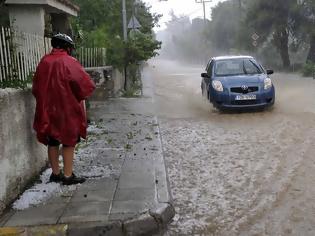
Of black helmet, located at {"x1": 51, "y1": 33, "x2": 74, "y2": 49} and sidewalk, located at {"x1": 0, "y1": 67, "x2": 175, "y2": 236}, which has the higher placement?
black helmet, located at {"x1": 51, "y1": 33, "x2": 74, "y2": 49}

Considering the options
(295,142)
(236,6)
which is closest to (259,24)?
(236,6)

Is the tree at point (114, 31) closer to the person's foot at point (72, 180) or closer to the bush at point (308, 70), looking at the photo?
the bush at point (308, 70)

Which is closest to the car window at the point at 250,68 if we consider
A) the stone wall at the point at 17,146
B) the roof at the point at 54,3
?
the roof at the point at 54,3

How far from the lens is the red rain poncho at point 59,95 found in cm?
598

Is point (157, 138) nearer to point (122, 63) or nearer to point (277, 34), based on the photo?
point (122, 63)

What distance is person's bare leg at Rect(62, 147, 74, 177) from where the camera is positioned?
6.23 metres

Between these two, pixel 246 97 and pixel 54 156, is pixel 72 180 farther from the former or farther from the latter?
pixel 246 97

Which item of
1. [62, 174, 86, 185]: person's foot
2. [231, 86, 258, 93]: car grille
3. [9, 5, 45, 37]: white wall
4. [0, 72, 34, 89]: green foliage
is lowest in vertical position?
[62, 174, 86, 185]: person's foot

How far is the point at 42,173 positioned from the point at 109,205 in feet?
6.06

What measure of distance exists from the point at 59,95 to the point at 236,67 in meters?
9.17

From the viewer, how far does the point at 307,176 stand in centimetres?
679

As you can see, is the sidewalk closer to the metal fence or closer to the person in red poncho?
the person in red poncho

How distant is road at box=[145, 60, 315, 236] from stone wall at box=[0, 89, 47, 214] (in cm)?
184

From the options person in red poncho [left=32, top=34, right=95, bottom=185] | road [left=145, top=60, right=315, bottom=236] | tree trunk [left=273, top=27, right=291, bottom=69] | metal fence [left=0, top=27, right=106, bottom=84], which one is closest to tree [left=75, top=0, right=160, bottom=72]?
road [left=145, top=60, right=315, bottom=236]
